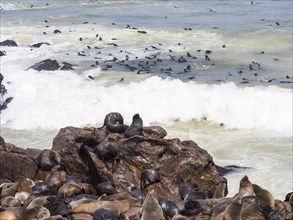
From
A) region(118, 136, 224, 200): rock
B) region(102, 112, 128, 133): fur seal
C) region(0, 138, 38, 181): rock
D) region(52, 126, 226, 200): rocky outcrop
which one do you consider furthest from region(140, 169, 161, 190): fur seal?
region(0, 138, 38, 181): rock

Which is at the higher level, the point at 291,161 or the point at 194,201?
the point at 194,201

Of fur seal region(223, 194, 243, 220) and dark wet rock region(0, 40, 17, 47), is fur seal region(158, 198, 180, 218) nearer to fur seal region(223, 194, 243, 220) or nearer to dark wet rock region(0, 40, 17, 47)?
fur seal region(223, 194, 243, 220)

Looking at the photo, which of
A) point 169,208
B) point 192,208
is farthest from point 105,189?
point 192,208

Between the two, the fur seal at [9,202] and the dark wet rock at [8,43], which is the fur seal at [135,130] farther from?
the dark wet rock at [8,43]

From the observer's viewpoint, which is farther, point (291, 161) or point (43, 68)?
point (43, 68)

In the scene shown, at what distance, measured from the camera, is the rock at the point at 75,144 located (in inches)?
418

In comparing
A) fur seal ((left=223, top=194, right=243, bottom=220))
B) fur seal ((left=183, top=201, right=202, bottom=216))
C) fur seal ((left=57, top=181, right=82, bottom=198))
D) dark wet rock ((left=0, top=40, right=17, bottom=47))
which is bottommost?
dark wet rock ((left=0, top=40, right=17, bottom=47))

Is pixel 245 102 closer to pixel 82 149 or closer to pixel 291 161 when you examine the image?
pixel 291 161

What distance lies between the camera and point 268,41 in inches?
1321

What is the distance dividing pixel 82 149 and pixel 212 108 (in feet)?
32.1

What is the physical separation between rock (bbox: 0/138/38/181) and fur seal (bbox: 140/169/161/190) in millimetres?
2208

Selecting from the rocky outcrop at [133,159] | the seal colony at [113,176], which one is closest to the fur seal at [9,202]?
the seal colony at [113,176]


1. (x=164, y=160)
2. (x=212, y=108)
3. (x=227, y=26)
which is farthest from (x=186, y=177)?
(x=227, y=26)

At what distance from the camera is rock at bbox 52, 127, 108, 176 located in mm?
10609
